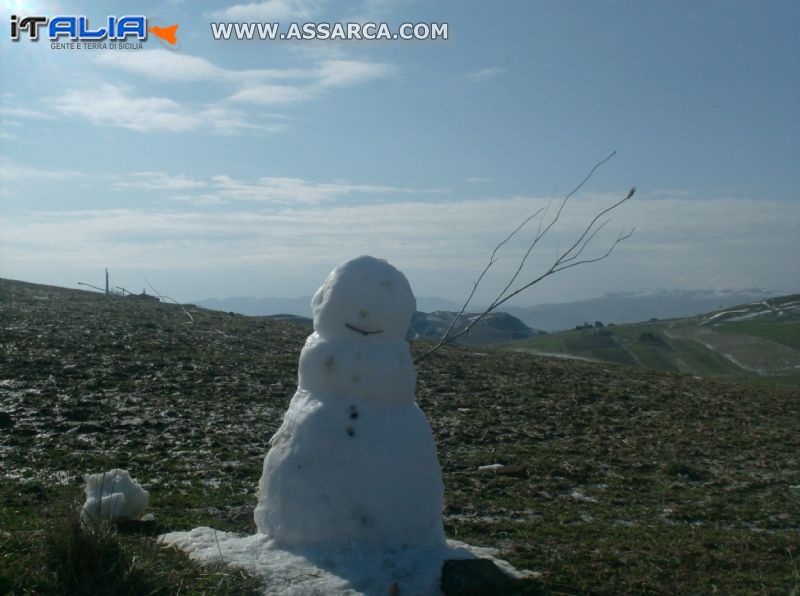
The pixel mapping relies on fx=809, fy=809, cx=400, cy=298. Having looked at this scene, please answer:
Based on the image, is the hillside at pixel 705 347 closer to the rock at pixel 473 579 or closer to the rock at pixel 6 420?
the rock at pixel 6 420

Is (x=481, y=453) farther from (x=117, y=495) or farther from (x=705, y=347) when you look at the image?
(x=705, y=347)

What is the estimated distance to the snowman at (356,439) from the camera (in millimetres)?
6082

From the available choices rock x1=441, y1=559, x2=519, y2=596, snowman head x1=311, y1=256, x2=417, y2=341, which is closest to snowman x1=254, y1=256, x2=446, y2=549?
snowman head x1=311, y1=256, x2=417, y2=341

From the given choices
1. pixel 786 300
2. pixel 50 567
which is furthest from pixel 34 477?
pixel 786 300

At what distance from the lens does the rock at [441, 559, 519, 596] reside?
5.73 metres

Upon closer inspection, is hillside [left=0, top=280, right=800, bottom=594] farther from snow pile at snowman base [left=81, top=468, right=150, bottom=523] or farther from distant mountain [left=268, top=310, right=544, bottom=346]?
distant mountain [left=268, top=310, right=544, bottom=346]

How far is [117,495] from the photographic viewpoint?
718 centimetres

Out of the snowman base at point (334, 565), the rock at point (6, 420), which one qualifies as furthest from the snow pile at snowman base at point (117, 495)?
the rock at point (6, 420)

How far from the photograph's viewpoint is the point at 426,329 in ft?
119

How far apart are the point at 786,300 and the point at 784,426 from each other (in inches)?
1925

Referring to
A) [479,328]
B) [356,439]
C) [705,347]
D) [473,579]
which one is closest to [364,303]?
[356,439]

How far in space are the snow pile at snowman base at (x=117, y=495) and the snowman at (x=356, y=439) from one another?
152 centimetres

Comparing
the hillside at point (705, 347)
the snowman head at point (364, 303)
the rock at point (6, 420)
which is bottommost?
the hillside at point (705, 347)

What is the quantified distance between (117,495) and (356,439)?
2464 mm
